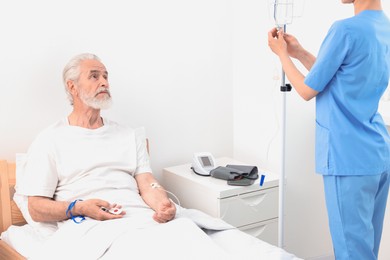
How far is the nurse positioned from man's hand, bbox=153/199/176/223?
618 millimetres

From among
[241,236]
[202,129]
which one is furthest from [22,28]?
[241,236]

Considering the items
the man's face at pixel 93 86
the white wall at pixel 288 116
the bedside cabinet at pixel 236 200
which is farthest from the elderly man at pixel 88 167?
the white wall at pixel 288 116

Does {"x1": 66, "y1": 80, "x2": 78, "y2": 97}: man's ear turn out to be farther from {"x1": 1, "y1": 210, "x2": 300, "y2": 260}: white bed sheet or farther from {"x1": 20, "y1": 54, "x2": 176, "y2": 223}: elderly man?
{"x1": 1, "y1": 210, "x2": 300, "y2": 260}: white bed sheet

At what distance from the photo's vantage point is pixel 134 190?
2.29 meters

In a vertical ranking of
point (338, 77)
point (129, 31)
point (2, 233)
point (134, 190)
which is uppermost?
point (129, 31)

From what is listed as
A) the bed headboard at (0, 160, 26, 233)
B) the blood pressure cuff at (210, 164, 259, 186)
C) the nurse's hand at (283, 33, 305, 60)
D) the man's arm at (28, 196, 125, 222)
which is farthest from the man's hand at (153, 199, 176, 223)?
the nurse's hand at (283, 33, 305, 60)

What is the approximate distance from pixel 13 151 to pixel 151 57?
0.86 meters

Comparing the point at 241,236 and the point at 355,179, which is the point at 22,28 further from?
the point at 355,179

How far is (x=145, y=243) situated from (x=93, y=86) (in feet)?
2.65

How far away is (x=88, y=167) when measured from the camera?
7.27 feet

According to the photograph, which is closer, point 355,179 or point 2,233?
point 355,179

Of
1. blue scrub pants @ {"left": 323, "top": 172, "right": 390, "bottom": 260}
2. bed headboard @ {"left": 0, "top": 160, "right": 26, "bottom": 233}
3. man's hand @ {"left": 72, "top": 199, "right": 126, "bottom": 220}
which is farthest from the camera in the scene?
bed headboard @ {"left": 0, "top": 160, "right": 26, "bottom": 233}

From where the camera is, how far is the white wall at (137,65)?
236 cm

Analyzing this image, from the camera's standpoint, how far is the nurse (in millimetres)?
1821
